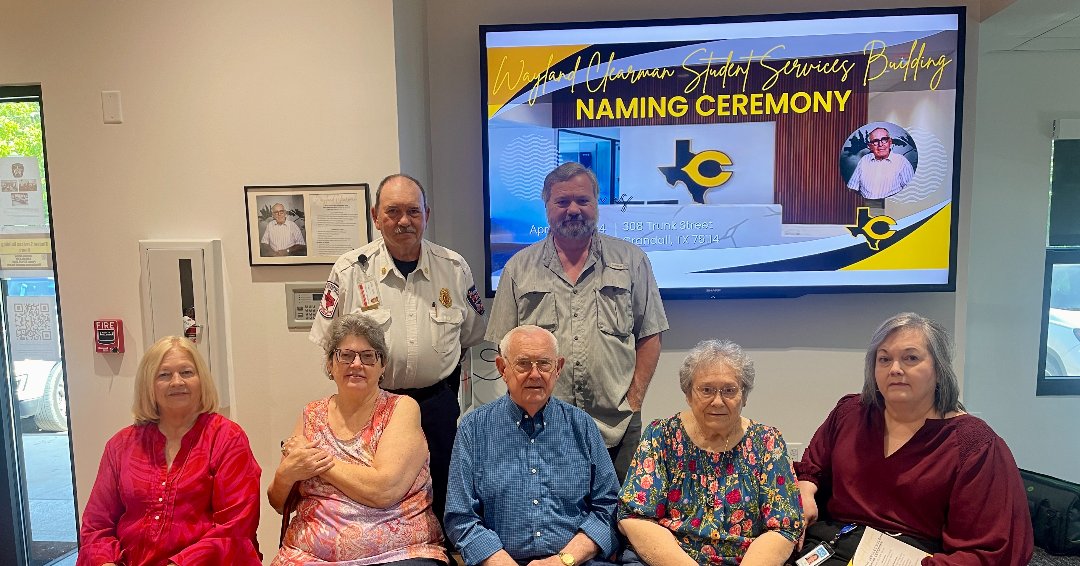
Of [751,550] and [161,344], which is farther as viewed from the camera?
[161,344]

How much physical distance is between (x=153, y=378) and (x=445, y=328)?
0.98 m

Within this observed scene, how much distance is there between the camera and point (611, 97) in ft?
9.96

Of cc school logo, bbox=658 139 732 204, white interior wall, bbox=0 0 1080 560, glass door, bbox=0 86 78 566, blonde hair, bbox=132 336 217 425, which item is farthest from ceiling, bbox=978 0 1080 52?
glass door, bbox=0 86 78 566

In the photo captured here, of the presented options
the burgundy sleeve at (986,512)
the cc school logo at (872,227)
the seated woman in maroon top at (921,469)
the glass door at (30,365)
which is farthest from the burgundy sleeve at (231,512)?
the cc school logo at (872,227)

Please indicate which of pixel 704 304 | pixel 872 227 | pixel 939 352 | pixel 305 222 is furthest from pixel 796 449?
pixel 305 222

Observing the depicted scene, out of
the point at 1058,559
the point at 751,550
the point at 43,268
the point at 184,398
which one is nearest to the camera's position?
the point at 751,550

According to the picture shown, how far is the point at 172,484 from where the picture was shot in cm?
188

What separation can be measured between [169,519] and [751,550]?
1.80 m

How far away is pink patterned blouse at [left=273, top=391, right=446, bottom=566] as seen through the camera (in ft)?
6.10

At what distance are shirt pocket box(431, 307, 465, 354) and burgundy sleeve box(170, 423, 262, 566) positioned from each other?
74 centimetres

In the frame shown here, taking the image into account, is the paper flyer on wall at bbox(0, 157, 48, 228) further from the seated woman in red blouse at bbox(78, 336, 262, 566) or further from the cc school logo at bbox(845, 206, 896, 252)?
the cc school logo at bbox(845, 206, 896, 252)

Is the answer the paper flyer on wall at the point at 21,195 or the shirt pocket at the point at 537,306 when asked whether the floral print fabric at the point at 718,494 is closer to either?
the shirt pocket at the point at 537,306

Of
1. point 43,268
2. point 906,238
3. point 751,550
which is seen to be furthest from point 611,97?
point 43,268

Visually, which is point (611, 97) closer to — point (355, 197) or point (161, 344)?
point (355, 197)
